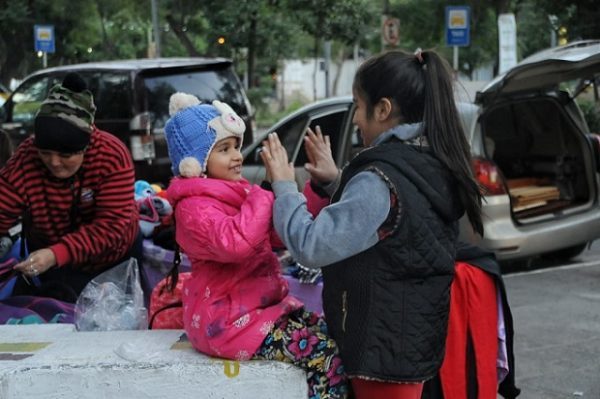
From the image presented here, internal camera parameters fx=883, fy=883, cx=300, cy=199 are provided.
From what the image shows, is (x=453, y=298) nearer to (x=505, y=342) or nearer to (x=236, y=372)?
(x=505, y=342)

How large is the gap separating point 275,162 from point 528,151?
6.29 metres

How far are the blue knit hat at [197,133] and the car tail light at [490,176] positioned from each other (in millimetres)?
4558

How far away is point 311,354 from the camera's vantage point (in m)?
2.63

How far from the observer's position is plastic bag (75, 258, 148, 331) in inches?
132

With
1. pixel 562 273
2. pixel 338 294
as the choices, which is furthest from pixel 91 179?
pixel 562 273

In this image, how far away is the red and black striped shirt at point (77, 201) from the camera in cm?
378

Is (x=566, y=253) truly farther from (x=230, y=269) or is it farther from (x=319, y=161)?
(x=230, y=269)

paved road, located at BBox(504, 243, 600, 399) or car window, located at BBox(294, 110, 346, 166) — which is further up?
car window, located at BBox(294, 110, 346, 166)

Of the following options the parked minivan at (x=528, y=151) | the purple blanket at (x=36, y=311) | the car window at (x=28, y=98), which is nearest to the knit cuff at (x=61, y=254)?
the purple blanket at (x=36, y=311)

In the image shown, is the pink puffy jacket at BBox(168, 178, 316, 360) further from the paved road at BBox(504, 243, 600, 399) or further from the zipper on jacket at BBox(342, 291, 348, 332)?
the paved road at BBox(504, 243, 600, 399)

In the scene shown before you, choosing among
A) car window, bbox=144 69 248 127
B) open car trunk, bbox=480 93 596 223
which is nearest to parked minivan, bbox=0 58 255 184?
car window, bbox=144 69 248 127

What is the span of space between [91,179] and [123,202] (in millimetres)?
175

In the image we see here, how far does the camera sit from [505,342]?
2.96m

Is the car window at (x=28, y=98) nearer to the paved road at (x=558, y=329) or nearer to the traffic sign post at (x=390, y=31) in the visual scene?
the paved road at (x=558, y=329)
